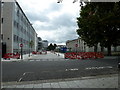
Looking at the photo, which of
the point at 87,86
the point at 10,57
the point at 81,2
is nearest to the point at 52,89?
the point at 87,86

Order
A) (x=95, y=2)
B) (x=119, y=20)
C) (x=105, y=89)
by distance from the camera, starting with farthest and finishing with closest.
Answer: (x=119, y=20) < (x=95, y=2) < (x=105, y=89)

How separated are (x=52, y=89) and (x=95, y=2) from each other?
4.26 meters

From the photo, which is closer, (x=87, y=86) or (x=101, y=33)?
(x=87, y=86)

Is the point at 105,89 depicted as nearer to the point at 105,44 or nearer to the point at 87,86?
the point at 87,86

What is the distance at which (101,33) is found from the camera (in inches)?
1347

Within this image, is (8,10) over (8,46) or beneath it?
over

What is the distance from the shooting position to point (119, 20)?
41.1 feet

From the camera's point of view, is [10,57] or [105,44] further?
[105,44]

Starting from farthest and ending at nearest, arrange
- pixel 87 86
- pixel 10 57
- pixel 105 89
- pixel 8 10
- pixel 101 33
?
1. pixel 8 10
2. pixel 101 33
3. pixel 10 57
4. pixel 87 86
5. pixel 105 89

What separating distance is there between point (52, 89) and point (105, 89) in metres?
2.06

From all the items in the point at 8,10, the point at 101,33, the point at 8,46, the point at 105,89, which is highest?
the point at 8,10

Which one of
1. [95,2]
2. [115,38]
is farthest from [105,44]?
[95,2]

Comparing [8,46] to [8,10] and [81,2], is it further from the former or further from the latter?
[81,2]

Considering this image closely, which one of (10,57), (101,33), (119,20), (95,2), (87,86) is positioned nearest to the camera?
(87,86)
